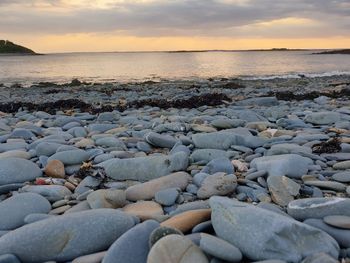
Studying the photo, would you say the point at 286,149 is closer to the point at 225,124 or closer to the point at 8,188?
the point at 225,124

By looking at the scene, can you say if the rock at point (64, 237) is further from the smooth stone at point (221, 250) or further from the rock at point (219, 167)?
the rock at point (219, 167)

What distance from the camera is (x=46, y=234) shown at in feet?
8.13

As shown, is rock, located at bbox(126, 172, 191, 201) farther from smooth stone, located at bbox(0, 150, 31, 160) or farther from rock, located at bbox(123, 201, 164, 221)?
smooth stone, located at bbox(0, 150, 31, 160)

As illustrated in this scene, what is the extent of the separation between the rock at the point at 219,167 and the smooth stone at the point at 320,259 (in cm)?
172

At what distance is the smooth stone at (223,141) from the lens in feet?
15.7

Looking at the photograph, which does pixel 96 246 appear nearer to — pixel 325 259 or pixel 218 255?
pixel 218 255

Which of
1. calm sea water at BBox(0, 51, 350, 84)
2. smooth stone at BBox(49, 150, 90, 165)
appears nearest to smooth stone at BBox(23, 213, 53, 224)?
smooth stone at BBox(49, 150, 90, 165)

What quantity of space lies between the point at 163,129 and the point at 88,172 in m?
2.08

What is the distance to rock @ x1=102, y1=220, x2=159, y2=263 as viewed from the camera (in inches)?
88.0

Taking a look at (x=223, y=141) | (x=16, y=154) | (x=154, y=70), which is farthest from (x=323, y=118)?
(x=154, y=70)

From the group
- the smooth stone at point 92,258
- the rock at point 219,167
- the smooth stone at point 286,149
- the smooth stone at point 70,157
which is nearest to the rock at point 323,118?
the smooth stone at point 286,149

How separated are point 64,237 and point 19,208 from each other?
2.41ft

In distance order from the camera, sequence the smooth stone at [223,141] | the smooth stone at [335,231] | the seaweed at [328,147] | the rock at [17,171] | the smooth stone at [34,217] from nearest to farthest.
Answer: the smooth stone at [335,231] < the smooth stone at [34,217] < the rock at [17,171] < the seaweed at [328,147] < the smooth stone at [223,141]

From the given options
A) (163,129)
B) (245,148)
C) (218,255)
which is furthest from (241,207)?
(163,129)
